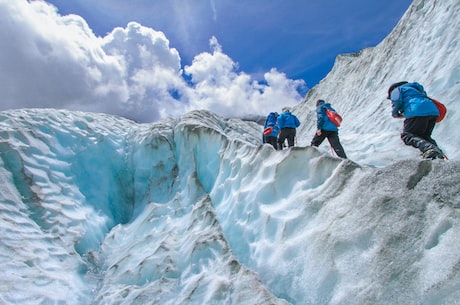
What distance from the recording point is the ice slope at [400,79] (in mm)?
5797

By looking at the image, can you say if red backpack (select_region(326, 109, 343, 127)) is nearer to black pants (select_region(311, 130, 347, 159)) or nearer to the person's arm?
black pants (select_region(311, 130, 347, 159))

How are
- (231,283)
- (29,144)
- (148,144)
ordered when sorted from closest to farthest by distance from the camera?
(231,283)
(29,144)
(148,144)

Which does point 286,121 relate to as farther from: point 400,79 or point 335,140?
point 400,79

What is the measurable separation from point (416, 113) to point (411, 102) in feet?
0.59

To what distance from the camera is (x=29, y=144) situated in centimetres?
632

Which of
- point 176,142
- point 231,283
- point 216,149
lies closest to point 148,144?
point 176,142

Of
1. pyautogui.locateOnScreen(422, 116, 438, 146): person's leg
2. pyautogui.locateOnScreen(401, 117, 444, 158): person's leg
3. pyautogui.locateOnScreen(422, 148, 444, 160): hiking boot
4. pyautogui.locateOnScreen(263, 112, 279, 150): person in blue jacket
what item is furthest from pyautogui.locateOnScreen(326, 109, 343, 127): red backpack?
pyautogui.locateOnScreen(263, 112, 279, 150): person in blue jacket

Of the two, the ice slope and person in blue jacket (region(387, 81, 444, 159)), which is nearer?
person in blue jacket (region(387, 81, 444, 159))

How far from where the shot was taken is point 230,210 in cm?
464

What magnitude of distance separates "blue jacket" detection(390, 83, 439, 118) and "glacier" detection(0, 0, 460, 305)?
2.79 ft

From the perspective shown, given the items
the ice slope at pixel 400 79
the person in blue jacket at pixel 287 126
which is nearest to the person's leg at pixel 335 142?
the ice slope at pixel 400 79

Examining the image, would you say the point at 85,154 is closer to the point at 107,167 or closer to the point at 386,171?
the point at 107,167

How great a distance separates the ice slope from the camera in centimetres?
580

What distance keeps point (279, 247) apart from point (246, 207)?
1168 millimetres
